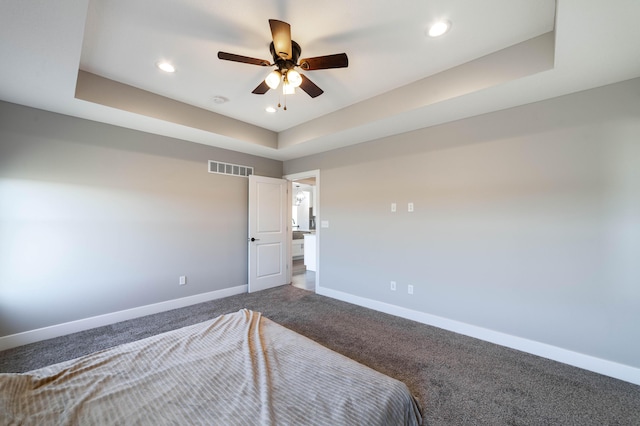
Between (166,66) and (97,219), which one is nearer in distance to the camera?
(166,66)

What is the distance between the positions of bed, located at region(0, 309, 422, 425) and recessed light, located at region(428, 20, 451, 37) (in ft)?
8.22

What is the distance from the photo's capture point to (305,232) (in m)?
8.60

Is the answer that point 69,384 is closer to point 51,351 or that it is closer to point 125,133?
point 51,351

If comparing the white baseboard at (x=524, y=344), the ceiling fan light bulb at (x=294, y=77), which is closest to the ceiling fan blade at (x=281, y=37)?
the ceiling fan light bulb at (x=294, y=77)

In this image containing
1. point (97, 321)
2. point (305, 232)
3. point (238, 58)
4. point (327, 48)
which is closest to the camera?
point (238, 58)

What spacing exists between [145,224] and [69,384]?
2710 mm

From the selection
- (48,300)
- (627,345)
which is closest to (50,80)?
(48,300)

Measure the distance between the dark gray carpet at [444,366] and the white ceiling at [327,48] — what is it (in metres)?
2.57

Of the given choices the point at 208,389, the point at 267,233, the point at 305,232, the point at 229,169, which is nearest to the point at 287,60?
the point at 208,389

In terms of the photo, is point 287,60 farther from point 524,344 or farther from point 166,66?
point 524,344

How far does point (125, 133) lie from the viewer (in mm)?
3389

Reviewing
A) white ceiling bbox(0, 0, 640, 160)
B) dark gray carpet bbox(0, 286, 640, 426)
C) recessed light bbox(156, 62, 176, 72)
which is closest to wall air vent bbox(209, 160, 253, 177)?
white ceiling bbox(0, 0, 640, 160)

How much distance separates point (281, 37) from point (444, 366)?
3.09m

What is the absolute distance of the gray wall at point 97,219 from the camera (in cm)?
272
